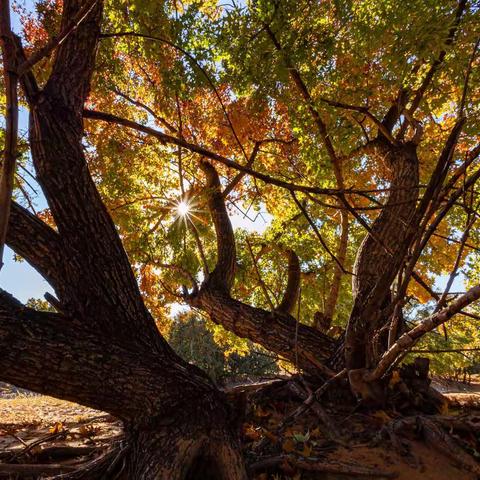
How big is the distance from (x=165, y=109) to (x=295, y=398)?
4610 mm

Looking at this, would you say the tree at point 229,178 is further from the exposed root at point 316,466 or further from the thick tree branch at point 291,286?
the exposed root at point 316,466

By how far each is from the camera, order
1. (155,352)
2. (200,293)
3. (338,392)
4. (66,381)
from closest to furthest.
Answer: (66,381)
(155,352)
(338,392)
(200,293)

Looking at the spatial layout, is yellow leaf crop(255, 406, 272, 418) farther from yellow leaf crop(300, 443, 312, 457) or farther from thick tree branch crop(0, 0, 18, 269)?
thick tree branch crop(0, 0, 18, 269)

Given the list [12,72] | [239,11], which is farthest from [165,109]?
[12,72]

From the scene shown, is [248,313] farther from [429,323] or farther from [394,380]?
[429,323]

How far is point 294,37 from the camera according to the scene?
4359 millimetres

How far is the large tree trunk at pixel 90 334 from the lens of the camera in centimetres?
222

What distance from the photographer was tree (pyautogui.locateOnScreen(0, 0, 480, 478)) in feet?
7.09

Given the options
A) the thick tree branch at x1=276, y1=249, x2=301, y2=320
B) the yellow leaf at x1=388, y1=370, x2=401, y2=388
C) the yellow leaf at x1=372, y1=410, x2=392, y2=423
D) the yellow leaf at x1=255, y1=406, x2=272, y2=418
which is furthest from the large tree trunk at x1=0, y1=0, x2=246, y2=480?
the thick tree branch at x1=276, y1=249, x2=301, y2=320

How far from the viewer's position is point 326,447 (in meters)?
3.07

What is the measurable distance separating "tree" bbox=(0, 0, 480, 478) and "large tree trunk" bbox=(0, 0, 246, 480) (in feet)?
0.05

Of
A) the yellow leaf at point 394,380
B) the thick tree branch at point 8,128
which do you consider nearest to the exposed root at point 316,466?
the yellow leaf at point 394,380

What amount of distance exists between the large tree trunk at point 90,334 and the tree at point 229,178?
0.05 feet

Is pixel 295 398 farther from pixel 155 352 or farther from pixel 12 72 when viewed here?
pixel 12 72
